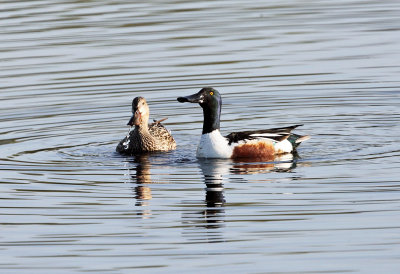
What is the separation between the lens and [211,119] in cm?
1560

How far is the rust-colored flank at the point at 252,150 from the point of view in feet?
49.9

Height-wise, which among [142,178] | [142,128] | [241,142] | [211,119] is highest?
[211,119]

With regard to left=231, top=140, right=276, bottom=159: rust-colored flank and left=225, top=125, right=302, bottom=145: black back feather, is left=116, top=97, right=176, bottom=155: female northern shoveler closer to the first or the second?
left=225, top=125, right=302, bottom=145: black back feather

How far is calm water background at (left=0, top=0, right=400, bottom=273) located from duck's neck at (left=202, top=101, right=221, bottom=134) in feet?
1.76

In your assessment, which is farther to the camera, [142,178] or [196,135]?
[196,135]

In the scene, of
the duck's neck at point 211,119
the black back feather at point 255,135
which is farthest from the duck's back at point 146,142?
the black back feather at point 255,135

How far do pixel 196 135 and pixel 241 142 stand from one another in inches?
81.7

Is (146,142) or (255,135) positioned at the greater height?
(255,135)

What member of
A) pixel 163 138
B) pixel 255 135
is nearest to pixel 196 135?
pixel 163 138

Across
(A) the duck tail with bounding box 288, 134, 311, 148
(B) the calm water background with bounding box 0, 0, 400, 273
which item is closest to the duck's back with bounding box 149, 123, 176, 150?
(B) the calm water background with bounding box 0, 0, 400, 273

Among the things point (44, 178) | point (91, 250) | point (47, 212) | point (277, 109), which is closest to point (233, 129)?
point (277, 109)

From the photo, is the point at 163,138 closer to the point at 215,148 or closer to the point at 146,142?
the point at 146,142

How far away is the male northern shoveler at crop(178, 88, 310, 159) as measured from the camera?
1521cm

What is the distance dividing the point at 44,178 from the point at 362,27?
12563 mm
